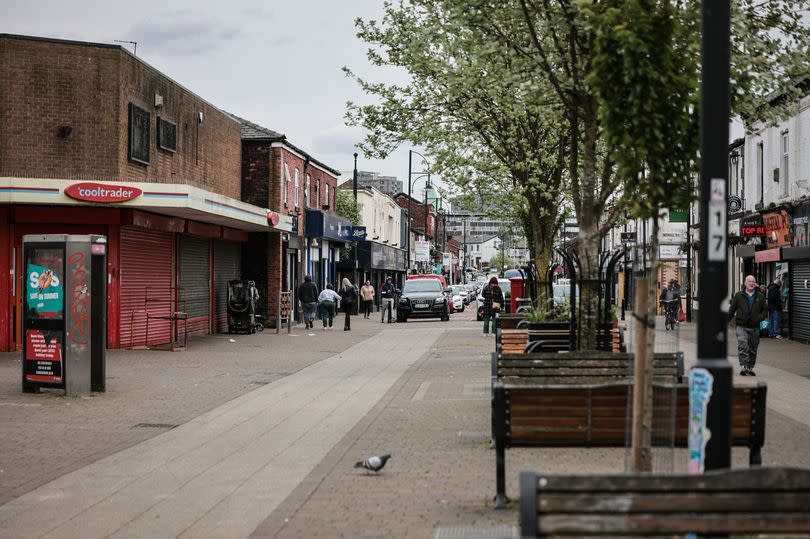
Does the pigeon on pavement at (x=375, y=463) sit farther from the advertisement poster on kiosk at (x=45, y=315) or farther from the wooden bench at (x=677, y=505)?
the advertisement poster on kiosk at (x=45, y=315)

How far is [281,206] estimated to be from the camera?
36688 mm

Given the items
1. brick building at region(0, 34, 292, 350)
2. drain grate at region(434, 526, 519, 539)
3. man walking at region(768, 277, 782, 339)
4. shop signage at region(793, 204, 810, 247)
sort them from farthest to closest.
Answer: man walking at region(768, 277, 782, 339), shop signage at region(793, 204, 810, 247), brick building at region(0, 34, 292, 350), drain grate at region(434, 526, 519, 539)

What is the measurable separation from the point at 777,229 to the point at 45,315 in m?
22.7

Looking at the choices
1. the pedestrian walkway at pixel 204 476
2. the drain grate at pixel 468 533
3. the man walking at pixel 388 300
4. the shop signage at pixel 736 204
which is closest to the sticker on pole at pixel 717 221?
the drain grate at pixel 468 533

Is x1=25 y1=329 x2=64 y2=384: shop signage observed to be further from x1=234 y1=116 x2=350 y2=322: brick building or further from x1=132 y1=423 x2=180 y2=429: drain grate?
x1=234 y1=116 x2=350 y2=322: brick building

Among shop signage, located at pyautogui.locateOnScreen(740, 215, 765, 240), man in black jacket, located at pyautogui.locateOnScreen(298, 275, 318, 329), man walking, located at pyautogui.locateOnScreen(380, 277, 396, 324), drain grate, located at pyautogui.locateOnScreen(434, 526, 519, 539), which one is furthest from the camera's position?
man walking, located at pyautogui.locateOnScreen(380, 277, 396, 324)

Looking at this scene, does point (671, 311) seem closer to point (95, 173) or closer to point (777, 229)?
point (777, 229)

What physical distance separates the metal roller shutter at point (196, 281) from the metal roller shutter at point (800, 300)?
665 inches

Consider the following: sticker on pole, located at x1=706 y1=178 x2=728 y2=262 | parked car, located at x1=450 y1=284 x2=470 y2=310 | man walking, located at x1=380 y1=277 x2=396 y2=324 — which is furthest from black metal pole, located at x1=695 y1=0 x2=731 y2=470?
parked car, located at x1=450 y1=284 x2=470 y2=310

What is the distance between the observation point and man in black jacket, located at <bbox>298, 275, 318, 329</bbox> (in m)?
33.8

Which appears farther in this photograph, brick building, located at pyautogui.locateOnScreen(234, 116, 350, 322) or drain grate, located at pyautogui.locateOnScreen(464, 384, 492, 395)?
brick building, located at pyautogui.locateOnScreen(234, 116, 350, 322)

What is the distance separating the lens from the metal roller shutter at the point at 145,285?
2342cm

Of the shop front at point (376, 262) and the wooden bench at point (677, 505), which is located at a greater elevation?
the shop front at point (376, 262)

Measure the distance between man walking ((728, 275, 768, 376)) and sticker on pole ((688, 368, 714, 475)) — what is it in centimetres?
1270
